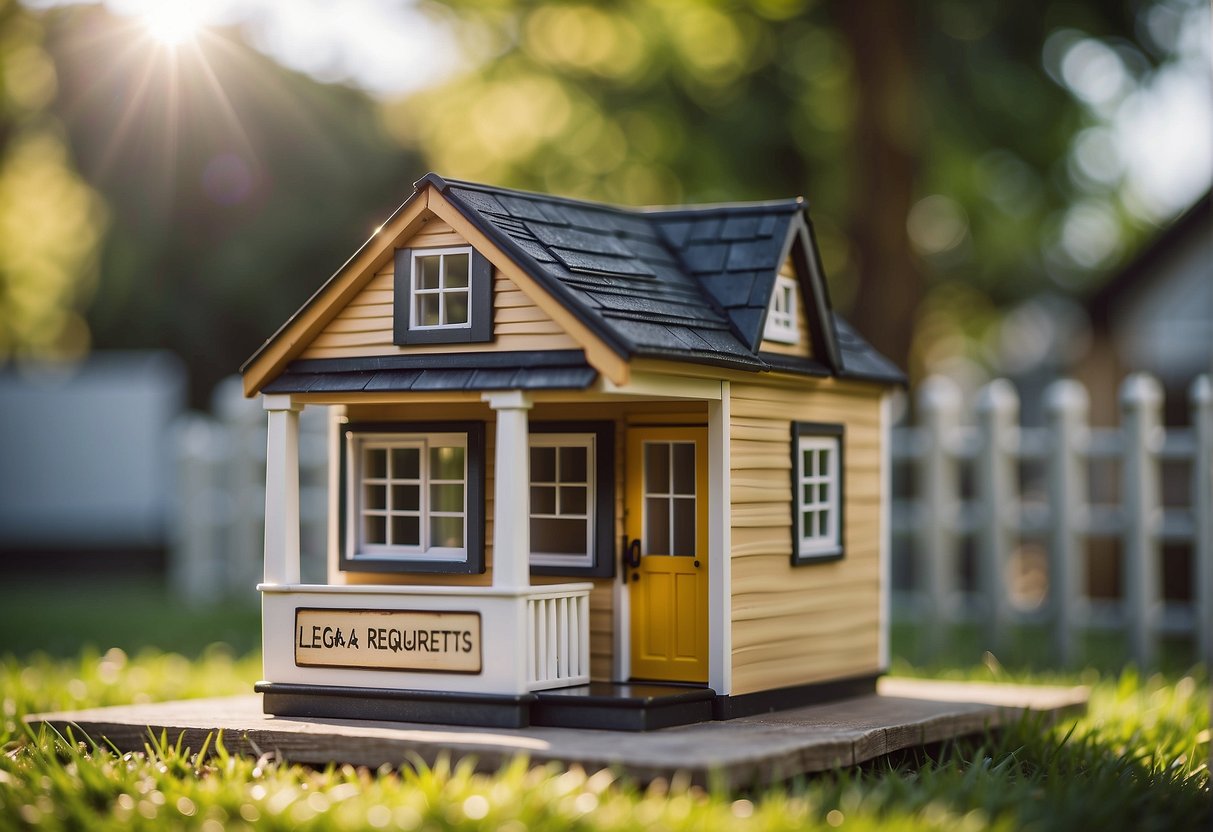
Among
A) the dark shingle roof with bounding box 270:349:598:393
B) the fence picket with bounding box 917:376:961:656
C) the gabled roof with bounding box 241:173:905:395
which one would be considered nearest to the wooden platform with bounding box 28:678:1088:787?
the dark shingle roof with bounding box 270:349:598:393

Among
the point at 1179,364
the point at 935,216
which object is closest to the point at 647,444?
the point at 1179,364

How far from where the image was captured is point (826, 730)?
9562 millimetres

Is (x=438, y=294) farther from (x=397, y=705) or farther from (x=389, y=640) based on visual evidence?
(x=397, y=705)

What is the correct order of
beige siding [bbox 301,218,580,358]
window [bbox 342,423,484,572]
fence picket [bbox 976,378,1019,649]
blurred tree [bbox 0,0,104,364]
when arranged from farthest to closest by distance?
blurred tree [bbox 0,0,104,364]
fence picket [bbox 976,378,1019,649]
window [bbox 342,423,484,572]
beige siding [bbox 301,218,580,358]

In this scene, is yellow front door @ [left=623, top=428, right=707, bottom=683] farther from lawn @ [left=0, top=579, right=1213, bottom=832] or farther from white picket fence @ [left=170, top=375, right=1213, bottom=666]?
white picket fence @ [left=170, top=375, right=1213, bottom=666]

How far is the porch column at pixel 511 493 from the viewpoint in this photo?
9367 mm

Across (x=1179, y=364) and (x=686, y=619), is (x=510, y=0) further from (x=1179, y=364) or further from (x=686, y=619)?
(x=686, y=619)

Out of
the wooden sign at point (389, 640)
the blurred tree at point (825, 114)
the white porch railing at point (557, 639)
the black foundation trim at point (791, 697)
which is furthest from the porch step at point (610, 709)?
the blurred tree at point (825, 114)

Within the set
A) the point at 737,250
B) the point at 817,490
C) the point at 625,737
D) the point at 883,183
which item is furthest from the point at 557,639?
the point at 883,183

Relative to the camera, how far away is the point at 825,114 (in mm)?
25953

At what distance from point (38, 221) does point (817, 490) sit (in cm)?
2994

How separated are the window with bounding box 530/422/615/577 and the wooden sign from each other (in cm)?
131

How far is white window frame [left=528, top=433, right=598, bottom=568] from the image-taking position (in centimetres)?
1062

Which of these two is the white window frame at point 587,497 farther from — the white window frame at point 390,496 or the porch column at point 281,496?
the porch column at point 281,496
